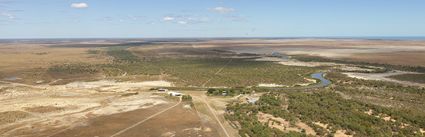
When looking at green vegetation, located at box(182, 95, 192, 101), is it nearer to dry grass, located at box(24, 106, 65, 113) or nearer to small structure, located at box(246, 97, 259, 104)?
small structure, located at box(246, 97, 259, 104)

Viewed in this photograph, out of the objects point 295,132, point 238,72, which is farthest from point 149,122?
point 238,72

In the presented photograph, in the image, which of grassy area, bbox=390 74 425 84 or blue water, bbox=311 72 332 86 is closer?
blue water, bbox=311 72 332 86

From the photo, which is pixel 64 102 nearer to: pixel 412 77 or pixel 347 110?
pixel 347 110

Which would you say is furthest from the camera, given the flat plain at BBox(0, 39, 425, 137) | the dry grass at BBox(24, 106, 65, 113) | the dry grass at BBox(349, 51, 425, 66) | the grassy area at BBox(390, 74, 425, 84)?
the dry grass at BBox(349, 51, 425, 66)

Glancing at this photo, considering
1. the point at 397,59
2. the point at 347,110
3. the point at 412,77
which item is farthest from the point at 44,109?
the point at 397,59

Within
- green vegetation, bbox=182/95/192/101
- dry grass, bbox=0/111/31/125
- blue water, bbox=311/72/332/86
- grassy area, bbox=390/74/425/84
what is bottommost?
blue water, bbox=311/72/332/86

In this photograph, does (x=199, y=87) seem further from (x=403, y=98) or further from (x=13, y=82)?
(x=13, y=82)

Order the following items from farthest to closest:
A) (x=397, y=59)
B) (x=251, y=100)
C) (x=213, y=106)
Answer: (x=397, y=59) → (x=251, y=100) → (x=213, y=106)

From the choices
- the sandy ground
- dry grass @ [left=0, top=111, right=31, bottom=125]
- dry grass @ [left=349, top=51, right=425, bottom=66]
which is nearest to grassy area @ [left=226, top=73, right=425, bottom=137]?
the sandy ground

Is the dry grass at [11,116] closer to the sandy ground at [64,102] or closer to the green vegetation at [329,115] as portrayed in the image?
the sandy ground at [64,102]

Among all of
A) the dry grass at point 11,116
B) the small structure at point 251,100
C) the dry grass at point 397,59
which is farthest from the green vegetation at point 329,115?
the dry grass at point 397,59

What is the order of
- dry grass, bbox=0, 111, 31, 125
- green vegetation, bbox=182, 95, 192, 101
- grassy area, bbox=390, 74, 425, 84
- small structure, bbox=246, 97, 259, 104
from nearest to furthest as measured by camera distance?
1. dry grass, bbox=0, 111, 31, 125
2. small structure, bbox=246, 97, 259, 104
3. green vegetation, bbox=182, 95, 192, 101
4. grassy area, bbox=390, 74, 425, 84

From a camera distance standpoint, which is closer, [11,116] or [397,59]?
[11,116]
